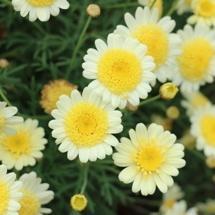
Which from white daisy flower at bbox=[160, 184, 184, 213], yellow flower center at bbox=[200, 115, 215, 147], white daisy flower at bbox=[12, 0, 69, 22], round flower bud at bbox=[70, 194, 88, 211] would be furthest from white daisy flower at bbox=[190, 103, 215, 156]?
white daisy flower at bbox=[12, 0, 69, 22]

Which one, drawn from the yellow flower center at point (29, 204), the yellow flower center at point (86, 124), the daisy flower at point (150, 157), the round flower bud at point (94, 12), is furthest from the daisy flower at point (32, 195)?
the round flower bud at point (94, 12)

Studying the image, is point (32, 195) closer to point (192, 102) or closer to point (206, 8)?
point (192, 102)

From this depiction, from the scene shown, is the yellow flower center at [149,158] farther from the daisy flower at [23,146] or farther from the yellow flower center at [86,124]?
the daisy flower at [23,146]

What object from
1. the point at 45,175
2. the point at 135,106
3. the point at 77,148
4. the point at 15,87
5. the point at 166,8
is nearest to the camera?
the point at 77,148

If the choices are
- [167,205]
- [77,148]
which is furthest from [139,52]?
[167,205]

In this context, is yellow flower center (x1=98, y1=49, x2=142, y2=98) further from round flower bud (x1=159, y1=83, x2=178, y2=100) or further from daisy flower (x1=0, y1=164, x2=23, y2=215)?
daisy flower (x1=0, y1=164, x2=23, y2=215)

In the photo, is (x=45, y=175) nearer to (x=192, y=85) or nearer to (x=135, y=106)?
(x=135, y=106)
